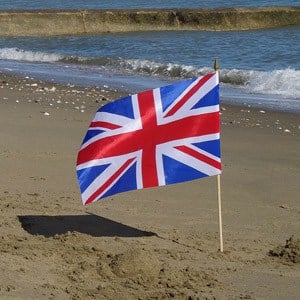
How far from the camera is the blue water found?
34.2 meters

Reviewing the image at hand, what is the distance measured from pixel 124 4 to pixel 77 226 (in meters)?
31.6

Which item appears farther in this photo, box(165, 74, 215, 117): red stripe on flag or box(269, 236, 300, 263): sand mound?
box(165, 74, 215, 117): red stripe on flag

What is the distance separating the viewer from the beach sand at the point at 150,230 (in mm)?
4730

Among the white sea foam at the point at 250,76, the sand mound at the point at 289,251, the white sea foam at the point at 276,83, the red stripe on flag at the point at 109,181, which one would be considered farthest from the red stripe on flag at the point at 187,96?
the white sea foam at the point at 276,83

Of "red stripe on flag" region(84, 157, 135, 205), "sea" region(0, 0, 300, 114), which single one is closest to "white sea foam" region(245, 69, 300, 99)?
"sea" region(0, 0, 300, 114)

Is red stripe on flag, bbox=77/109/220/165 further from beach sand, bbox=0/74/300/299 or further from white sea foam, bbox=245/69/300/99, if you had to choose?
white sea foam, bbox=245/69/300/99

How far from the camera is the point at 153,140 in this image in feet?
17.7

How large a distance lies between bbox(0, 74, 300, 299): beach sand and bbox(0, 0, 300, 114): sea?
3963mm

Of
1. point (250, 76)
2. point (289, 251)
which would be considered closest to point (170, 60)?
point (250, 76)

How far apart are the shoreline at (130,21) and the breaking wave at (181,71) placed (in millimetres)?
5516

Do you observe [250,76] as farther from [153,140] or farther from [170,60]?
[153,140]

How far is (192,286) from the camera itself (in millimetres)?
4684

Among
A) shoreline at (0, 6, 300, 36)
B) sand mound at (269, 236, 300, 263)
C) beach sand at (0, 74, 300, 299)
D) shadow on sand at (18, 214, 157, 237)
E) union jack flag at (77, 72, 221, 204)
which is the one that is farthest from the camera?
shoreline at (0, 6, 300, 36)

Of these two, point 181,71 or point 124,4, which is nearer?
point 181,71
